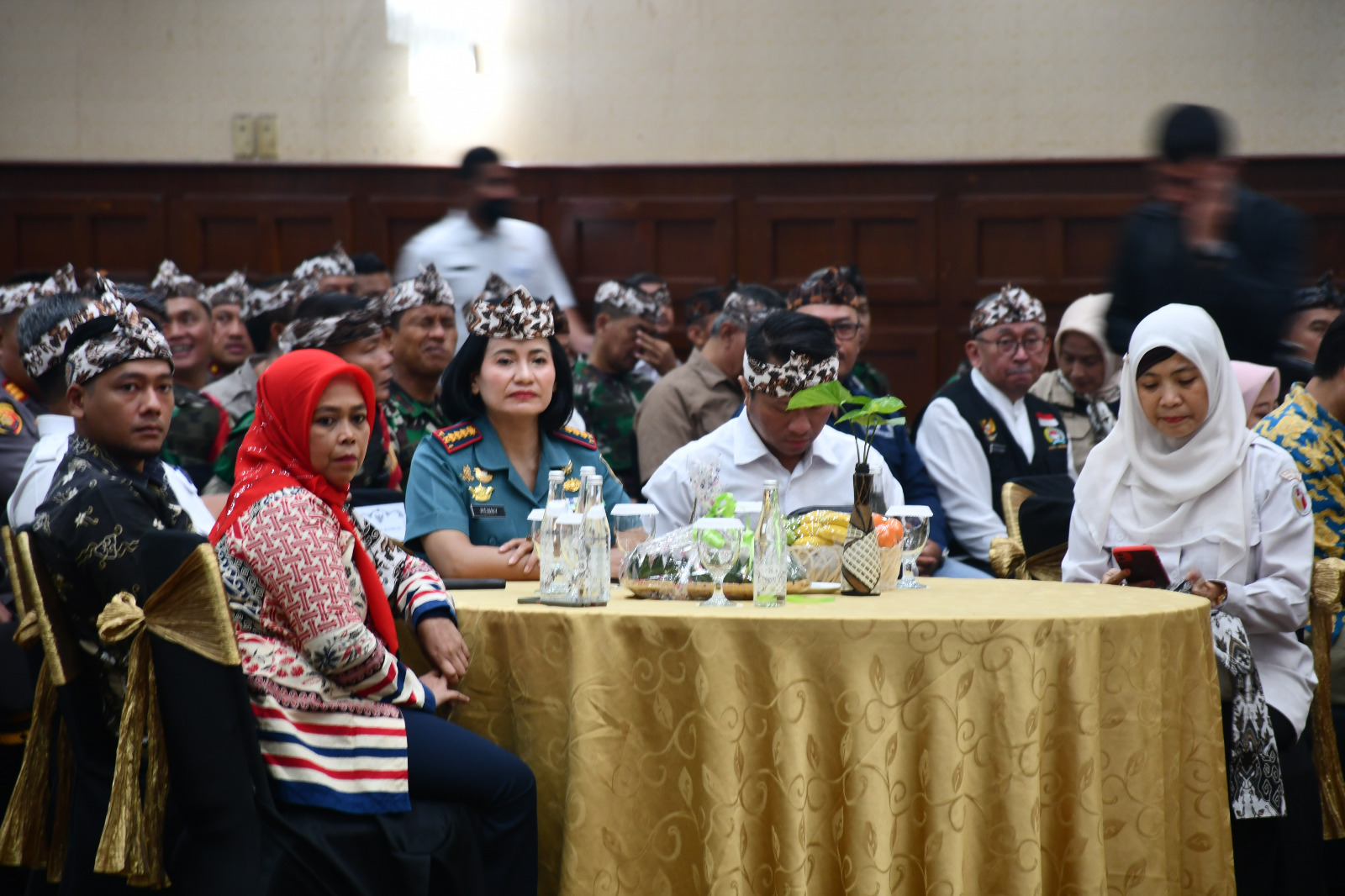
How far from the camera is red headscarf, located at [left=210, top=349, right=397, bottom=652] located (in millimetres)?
2320

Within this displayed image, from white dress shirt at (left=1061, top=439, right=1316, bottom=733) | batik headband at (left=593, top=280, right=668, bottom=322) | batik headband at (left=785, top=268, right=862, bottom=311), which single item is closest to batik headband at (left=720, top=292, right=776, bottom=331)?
batik headband at (left=785, top=268, right=862, bottom=311)

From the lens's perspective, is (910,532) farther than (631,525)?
Yes

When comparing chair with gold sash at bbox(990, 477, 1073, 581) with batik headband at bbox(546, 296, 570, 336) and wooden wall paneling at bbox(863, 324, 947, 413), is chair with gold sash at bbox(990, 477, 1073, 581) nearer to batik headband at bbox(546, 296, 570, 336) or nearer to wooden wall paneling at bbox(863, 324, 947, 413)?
batik headband at bbox(546, 296, 570, 336)

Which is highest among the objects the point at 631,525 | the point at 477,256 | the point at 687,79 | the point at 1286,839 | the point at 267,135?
the point at 687,79

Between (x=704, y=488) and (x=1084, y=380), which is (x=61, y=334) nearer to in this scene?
(x=704, y=488)

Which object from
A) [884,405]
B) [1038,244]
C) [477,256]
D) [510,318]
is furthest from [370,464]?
[1038,244]

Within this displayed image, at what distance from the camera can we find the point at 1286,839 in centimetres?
274

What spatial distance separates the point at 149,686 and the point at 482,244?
3490mm

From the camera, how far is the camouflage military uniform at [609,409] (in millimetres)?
4977

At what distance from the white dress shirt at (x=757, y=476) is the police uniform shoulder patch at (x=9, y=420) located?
171 cm

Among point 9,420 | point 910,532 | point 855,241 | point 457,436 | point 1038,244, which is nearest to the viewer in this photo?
point 910,532

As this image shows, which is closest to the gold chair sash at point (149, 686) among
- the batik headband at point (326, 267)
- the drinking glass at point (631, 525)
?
the drinking glass at point (631, 525)

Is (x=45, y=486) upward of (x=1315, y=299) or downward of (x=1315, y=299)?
downward

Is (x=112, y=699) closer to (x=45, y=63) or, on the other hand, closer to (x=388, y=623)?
(x=388, y=623)
